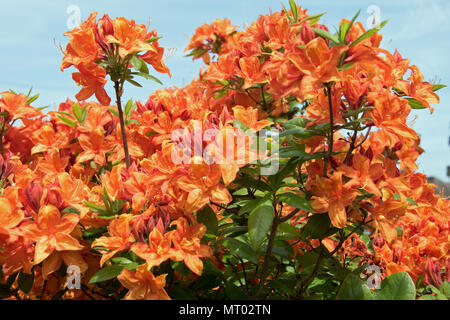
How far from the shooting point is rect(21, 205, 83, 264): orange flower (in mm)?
1612

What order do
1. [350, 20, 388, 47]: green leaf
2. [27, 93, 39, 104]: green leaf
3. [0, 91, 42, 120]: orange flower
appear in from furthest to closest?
[27, 93, 39, 104]: green leaf → [0, 91, 42, 120]: orange flower → [350, 20, 388, 47]: green leaf

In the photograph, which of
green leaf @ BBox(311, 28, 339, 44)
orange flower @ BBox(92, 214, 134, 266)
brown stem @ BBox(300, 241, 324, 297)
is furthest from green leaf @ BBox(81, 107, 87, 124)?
green leaf @ BBox(311, 28, 339, 44)

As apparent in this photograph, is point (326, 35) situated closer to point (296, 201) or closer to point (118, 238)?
point (296, 201)

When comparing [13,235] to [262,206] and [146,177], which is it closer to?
[146,177]

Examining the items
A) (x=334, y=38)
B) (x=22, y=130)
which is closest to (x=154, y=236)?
(x=334, y=38)

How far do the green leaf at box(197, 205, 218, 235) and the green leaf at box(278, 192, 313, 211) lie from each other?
0.27 meters

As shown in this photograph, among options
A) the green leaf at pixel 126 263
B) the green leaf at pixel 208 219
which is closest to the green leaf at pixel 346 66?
the green leaf at pixel 208 219

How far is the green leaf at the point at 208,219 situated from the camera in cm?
170

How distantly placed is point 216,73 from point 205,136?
94cm

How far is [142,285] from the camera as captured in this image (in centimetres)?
152

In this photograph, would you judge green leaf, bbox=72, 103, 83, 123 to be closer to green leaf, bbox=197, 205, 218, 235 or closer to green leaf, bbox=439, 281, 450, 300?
green leaf, bbox=197, 205, 218, 235

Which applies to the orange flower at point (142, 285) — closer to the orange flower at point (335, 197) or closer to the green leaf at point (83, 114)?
the orange flower at point (335, 197)

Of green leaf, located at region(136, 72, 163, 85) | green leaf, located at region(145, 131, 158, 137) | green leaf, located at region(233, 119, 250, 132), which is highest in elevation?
green leaf, located at region(136, 72, 163, 85)

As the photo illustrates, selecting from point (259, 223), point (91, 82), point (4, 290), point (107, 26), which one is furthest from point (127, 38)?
point (4, 290)
